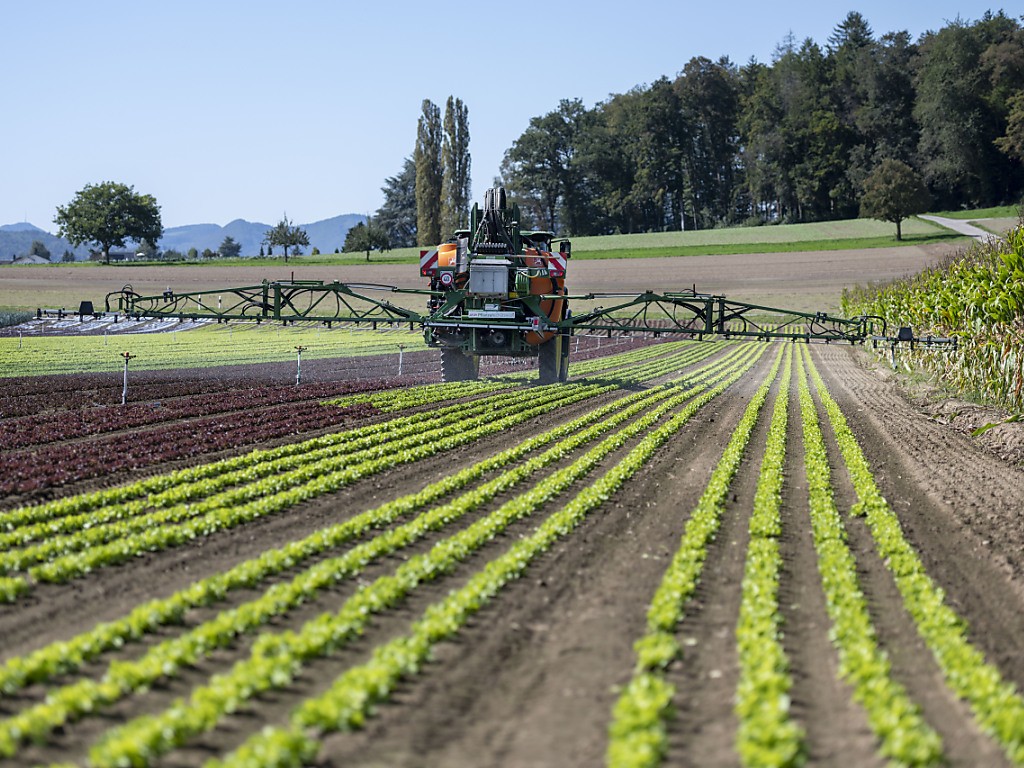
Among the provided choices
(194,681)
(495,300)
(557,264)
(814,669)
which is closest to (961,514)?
(814,669)

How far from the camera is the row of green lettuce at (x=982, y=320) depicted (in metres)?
17.8

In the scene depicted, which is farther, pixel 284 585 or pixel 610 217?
pixel 610 217

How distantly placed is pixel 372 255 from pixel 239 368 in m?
65.0

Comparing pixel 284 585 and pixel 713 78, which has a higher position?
pixel 713 78

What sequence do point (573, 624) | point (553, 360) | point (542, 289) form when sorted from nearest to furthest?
1. point (573, 624)
2. point (542, 289)
3. point (553, 360)

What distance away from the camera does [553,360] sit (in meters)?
25.3

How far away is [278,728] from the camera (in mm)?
5258

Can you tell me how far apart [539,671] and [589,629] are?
2.92 feet

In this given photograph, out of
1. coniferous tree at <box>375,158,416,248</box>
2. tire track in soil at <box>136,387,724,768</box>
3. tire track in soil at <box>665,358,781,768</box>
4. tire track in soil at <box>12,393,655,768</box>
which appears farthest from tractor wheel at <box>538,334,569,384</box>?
coniferous tree at <box>375,158,416,248</box>

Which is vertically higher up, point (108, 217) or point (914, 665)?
point (108, 217)

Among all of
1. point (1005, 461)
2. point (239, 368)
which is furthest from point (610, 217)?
point (1005, 461)

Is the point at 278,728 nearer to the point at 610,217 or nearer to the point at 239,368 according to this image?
the point at 239,368

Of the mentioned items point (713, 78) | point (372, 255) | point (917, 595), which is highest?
point (713, 78)

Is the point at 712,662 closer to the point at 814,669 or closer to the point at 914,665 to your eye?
the point at 814,669
